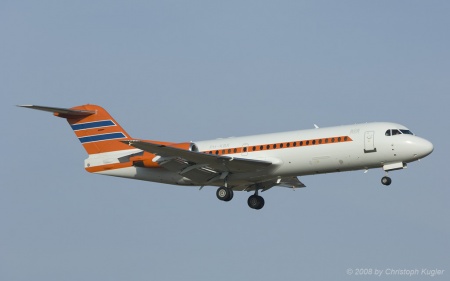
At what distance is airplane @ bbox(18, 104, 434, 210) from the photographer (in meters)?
34.2

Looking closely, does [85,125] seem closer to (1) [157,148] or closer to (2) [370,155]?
(1) [157,148]

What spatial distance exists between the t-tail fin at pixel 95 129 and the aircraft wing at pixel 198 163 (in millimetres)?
3290

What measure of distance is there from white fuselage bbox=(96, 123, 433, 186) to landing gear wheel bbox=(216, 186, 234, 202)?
526 mm

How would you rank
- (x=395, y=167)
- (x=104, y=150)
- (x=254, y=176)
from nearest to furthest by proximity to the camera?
1. (x=395, y=167)
2. (x=254, y=176)
3. (x=104, y=150)

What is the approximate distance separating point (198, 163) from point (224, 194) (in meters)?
1.65

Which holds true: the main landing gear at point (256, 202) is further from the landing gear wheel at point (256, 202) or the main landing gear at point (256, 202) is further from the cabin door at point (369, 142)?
the cabin door at point (369, 142)

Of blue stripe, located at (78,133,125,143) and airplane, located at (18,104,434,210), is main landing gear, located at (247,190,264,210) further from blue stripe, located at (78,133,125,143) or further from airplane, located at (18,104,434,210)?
blue stripe, located at (78,133,125,143)

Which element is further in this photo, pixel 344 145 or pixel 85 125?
pixel 85 125

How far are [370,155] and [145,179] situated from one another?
377 inches

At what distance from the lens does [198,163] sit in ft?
119

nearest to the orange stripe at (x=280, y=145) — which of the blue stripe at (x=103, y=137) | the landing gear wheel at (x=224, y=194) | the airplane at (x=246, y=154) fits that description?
the airplane at (x=246, y=154)

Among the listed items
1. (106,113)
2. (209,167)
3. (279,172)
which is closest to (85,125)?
(106,113)

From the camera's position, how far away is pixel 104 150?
38844 millimetres

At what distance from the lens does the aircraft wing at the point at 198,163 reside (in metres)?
34.9
